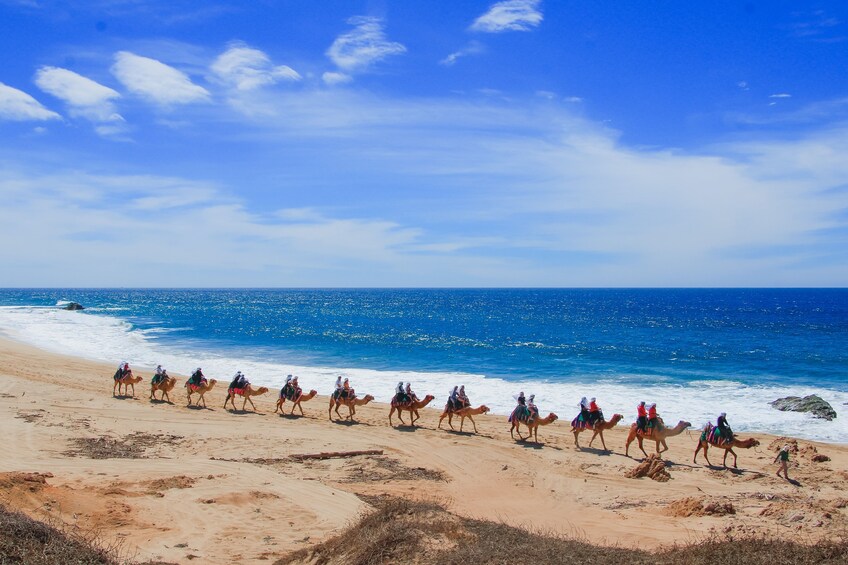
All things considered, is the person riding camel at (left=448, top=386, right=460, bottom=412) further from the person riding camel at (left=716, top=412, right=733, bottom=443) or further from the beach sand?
the person riding camel at (left=716, top=412, right=733, bottom=443)

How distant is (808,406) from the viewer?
76.7ft

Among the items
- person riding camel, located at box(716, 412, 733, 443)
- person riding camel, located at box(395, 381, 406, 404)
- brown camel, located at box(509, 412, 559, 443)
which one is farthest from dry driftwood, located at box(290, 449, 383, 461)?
person riding camel, located at box(716, 412, 733, 443)

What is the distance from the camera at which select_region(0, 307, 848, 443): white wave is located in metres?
22.4

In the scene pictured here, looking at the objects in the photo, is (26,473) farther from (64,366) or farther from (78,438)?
(64,366)

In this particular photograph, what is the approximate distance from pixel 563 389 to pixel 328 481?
17.5 meters

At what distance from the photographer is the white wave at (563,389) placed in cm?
2242

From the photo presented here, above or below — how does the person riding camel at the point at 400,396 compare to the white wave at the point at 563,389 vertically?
above

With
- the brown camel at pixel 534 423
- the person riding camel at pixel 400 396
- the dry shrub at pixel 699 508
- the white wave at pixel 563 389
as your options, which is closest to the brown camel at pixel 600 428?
the brown camel at pixel 534 423

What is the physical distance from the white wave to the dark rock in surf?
401 mm

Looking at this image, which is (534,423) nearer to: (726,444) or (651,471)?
(651,471)

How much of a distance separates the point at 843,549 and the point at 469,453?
402 inches

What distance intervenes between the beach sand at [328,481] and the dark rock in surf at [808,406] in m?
5.36

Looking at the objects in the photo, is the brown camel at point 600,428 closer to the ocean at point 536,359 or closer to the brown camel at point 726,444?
the brown camel at point 726,444

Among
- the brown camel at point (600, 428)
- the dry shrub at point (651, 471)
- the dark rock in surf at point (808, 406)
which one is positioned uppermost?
the dark rock in surf at point (808, 406)
